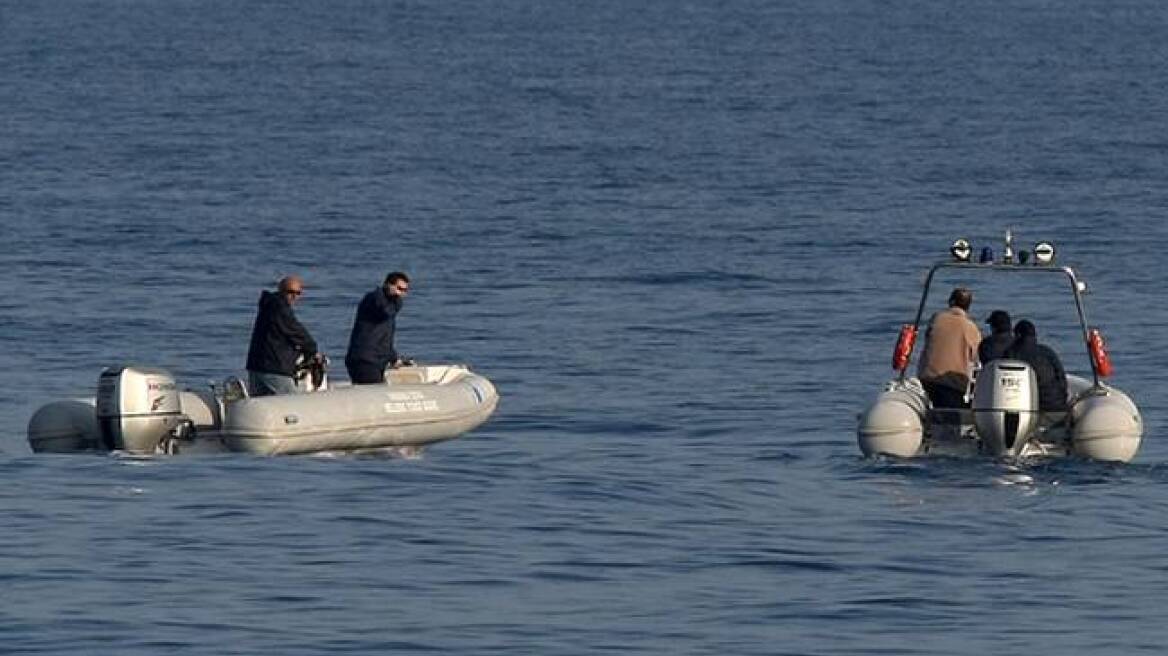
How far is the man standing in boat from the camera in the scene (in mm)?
25266

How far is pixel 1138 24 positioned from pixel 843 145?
56997mm

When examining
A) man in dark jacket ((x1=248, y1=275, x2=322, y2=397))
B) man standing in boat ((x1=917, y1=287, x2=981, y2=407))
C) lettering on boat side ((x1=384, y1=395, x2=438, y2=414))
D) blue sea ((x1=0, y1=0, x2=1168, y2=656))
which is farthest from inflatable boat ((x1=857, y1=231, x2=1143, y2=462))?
man in dark jacket ((x1=248, y1=275, x2=322, y2=397))

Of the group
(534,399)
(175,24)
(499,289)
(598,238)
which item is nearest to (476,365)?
(534,399)

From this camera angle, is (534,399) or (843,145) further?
(843,145)

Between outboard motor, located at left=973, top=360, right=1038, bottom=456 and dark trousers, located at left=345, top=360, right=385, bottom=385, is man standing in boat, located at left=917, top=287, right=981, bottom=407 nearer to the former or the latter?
outboard motor, located at left=973, top=360, right=1038, bottom=456

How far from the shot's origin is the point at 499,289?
4028 cm

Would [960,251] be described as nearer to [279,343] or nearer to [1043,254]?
[1043,254]

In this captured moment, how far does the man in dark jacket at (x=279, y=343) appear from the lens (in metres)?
25.1

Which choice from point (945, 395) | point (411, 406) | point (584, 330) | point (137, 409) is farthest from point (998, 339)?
point (584, 330)

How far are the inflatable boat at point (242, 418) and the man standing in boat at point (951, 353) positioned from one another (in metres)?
3.87

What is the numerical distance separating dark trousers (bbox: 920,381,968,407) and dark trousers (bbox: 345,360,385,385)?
4485mm

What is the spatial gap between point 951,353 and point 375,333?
15.4ft

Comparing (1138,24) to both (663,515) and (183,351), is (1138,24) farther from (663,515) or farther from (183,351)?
(663,515)

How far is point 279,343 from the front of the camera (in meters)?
25.2
